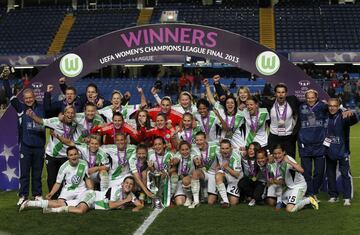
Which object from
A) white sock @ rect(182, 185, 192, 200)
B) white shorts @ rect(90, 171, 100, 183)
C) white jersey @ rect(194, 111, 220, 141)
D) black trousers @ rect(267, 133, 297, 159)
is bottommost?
white sock @ rect(182, 185, 192, 200)

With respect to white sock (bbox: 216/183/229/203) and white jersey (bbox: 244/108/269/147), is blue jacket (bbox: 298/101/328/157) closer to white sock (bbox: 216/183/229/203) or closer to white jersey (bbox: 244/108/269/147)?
white jersey (bbox: 244/108/269/147)

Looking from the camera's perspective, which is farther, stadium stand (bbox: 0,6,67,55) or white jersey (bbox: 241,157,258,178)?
stadium stand (bbox: 0,6,67,55)

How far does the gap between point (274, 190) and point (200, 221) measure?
1.43 m

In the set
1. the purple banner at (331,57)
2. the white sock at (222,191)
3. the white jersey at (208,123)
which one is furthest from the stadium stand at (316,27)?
the white sock at (222,191)

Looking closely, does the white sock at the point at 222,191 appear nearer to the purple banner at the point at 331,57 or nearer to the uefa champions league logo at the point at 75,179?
the uefa champions league logo at the point at 75,179

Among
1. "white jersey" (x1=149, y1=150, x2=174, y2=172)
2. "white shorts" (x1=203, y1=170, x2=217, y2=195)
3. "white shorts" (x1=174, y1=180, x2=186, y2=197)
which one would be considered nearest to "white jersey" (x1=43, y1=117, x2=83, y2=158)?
"white jersey" (x1=149, y1=150, x2=174, y2=172)

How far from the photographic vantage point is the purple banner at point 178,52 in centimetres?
928

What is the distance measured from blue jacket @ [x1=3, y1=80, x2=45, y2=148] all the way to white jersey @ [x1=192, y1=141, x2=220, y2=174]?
226 cm

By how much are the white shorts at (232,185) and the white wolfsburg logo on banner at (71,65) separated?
3079 mm

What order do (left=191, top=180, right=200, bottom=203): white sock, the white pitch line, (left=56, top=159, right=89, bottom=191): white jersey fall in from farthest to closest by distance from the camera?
1. (left=191, top=180, right=200, bottom=203): white sock
2. (left=56, top=159, right=89, bottom=191): white jersey
3. the white pitch line

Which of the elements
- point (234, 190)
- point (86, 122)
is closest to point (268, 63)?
point (234, 190)

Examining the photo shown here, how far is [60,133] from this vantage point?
8547 mm

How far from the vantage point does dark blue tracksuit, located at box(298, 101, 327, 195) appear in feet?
27.5

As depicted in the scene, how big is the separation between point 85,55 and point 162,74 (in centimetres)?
2166
